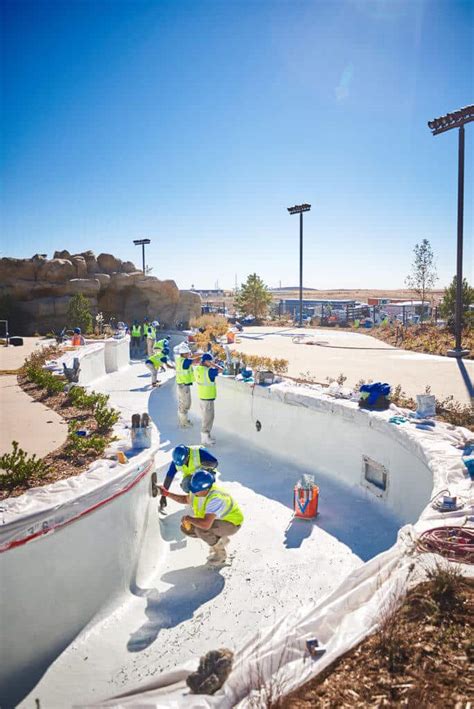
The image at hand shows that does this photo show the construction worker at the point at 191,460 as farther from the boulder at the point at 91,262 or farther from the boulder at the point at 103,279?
the boulder at the point at 91,262

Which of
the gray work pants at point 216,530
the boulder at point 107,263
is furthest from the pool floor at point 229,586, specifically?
the boulder at point 107,263

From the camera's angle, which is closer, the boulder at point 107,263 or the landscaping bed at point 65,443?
the landscaping bed at point 65,443

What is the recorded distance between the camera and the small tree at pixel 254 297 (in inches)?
1292

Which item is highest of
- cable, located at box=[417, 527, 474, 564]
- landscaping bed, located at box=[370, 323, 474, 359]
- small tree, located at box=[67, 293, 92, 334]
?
small tree, located at box=[67, 293, 92, 334]

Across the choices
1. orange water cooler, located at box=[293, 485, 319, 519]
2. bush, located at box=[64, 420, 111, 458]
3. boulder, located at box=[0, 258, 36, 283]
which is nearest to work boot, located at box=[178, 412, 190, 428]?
bush, located at box=[64, 420, 111, 458]

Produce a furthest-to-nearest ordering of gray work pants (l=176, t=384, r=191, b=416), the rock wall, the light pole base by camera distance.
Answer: the rock wall, the light pole base, gray work pants (l=176, t=384, r=191, b=416)

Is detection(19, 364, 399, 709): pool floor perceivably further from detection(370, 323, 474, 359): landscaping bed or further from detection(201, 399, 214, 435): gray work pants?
detection(370, 323, 474, 359): landscaping bed

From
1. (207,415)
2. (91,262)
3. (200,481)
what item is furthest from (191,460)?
(91,262)

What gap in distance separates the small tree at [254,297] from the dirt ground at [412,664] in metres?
29.8

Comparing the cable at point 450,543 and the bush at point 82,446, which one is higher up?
the bush at point 82,446

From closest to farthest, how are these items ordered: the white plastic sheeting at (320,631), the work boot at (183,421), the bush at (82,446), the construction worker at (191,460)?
the white plastic sheeting at (320,631) → the construction worker at (191,460) → the bush at (82,446) → the work boot at (183,421)

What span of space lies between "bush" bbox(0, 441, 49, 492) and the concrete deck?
305 inches

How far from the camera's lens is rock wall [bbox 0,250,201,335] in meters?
28.2

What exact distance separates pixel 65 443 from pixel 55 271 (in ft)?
84.0
